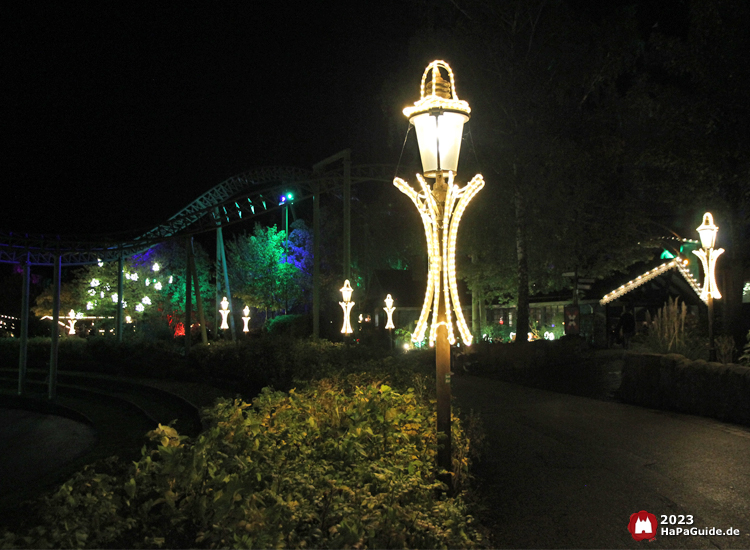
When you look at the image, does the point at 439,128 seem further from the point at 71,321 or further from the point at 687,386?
the point at 71,321

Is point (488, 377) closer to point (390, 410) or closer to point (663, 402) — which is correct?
point (663, 402)

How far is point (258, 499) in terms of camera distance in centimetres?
360

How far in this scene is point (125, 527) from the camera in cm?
338

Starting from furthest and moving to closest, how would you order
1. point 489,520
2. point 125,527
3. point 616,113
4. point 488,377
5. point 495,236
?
1. point 495,236
2. point 616,113
3. point 488,377
4. point 489,520
5. point 125,527

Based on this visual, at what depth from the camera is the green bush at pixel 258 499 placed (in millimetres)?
3316

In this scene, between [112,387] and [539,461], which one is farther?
[112,387]

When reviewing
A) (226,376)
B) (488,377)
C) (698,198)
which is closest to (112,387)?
(226,376)

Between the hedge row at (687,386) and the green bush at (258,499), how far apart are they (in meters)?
6.73

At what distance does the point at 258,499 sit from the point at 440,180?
11.4 ft

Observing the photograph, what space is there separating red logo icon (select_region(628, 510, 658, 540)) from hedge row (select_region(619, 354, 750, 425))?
5.28m

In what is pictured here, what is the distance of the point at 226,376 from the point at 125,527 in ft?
43.3

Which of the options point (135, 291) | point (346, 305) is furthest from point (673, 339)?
point (135, 291)

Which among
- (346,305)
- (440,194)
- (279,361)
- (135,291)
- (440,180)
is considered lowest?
(279,361)

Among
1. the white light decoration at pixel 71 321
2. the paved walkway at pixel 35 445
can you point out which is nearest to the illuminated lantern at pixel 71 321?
the white light decoration at pixel 71 321
